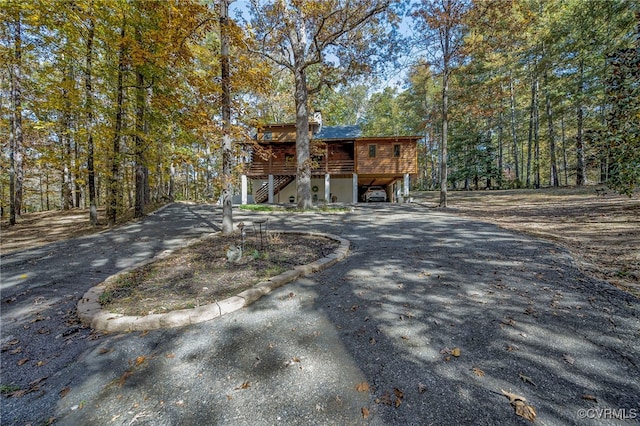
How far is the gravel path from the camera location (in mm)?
1690

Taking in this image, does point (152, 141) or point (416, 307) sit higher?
point (152, 141)

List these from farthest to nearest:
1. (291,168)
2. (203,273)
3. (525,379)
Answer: (291,168) < (203,273) < (525,379)

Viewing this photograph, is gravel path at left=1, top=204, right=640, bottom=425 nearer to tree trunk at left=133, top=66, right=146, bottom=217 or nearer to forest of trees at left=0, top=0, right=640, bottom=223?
forest of trees at left=0, top=0, right=640, bottom=223

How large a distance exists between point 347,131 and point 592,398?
68.8ft

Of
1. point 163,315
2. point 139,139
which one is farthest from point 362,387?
point 139,139

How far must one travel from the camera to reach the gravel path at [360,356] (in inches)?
66.6

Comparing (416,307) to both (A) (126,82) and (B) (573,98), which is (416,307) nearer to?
(A) (126,82)

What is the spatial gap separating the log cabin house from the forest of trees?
357 centimetres

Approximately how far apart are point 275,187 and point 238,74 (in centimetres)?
1473

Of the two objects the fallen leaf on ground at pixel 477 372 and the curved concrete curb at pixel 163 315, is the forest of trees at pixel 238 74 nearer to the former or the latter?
the curved concrete curb at pixel 163 315

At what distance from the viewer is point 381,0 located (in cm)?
1107

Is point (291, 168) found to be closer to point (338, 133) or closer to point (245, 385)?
point (338, 133)

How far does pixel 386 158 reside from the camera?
61.6ft

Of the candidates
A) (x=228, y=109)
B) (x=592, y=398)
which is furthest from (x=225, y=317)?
(x=228, y=109)
